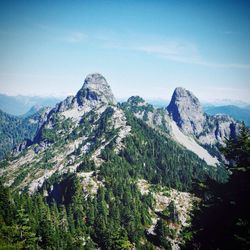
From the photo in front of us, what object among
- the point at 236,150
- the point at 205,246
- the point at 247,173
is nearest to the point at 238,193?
the point at 247,173

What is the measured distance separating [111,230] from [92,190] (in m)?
38.2

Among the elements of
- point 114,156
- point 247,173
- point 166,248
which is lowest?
point 166,248

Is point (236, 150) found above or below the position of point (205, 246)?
above

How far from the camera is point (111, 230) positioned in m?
101

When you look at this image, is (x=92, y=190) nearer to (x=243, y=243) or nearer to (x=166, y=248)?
(x=166, y=248)

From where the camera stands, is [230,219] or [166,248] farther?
[166,248]

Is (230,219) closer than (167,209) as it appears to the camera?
Yes

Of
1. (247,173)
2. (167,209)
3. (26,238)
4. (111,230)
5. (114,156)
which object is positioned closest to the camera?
(247,173)

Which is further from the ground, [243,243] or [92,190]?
[243,243]

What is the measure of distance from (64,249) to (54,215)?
22.9m

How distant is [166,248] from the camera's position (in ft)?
350

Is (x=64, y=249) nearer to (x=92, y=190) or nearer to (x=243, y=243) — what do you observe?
(x=92, y=190)

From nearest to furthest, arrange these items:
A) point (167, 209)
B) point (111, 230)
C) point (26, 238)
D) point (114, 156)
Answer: point (26, 238) → point (111, 230) → point (167, 209) → point (114, 156)

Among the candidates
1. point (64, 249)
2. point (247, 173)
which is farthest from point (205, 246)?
point (64, 249)
